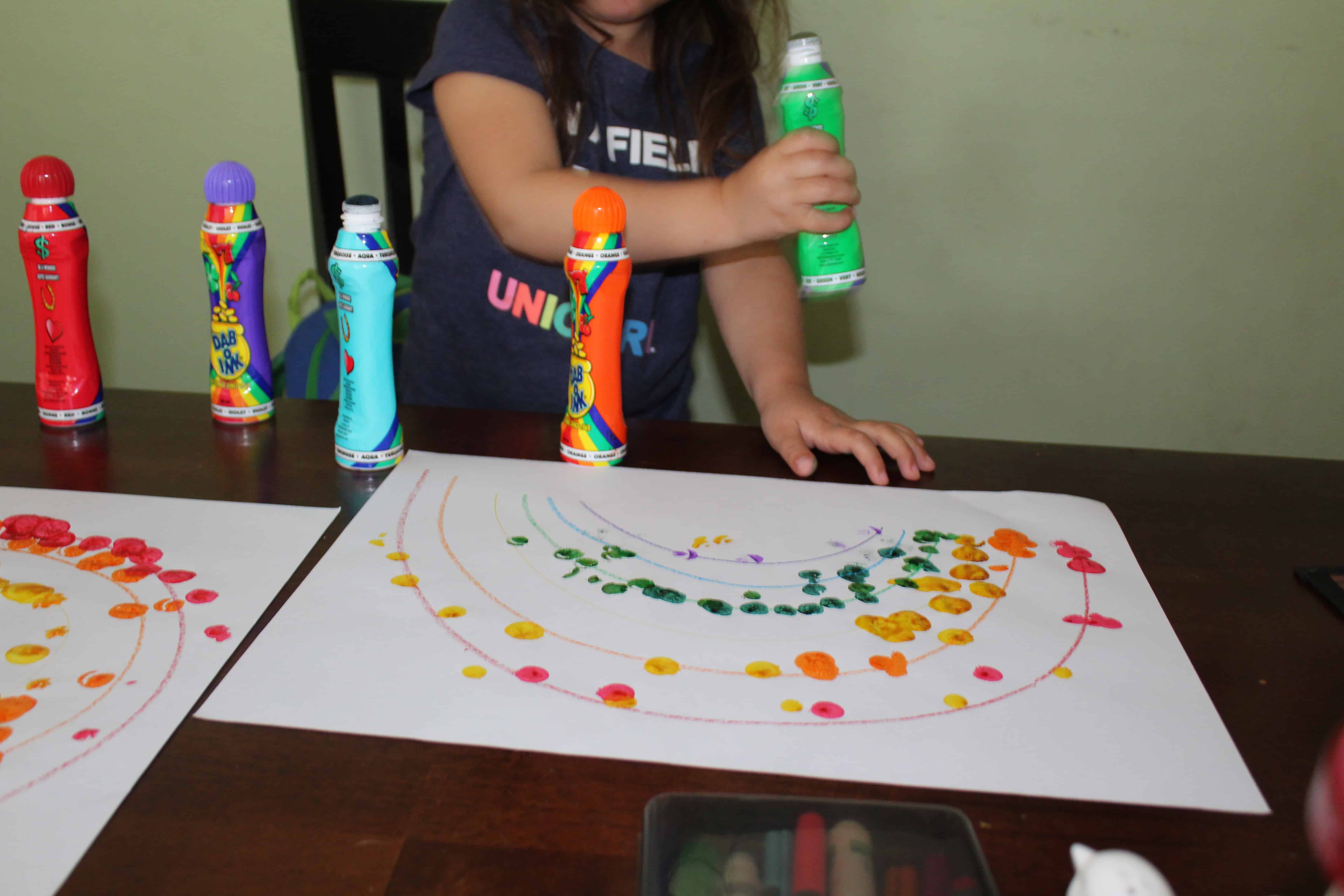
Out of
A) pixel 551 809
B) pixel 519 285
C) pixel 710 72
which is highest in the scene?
pixel 710 72

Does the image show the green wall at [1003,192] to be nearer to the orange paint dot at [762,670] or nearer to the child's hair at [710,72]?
the child's hair at [710,72]

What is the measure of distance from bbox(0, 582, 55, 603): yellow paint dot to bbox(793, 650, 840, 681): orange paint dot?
344 mm

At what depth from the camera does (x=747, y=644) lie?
431mm

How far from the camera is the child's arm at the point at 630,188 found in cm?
60

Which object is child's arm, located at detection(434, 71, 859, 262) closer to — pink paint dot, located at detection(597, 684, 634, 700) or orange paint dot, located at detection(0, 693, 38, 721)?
pink paint dot, located at detection(597, 684, 634, 700)

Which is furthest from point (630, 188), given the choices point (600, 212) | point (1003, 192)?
point (1003, 192)

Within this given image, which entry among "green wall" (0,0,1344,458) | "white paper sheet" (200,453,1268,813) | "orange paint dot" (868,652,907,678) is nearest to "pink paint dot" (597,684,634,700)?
"white paper sheet" (200,453,1268,813)

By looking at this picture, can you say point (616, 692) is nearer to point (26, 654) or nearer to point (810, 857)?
point (810, 857)

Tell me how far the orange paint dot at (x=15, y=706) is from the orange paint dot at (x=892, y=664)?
33 cm

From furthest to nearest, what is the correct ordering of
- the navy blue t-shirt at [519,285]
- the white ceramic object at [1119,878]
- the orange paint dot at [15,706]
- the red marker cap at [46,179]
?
the navy blue t-shirt at [519,285]
the red marker cap at [46,179]
the orange paint dot at [15,706]
the white ceramic object at [1119,878]

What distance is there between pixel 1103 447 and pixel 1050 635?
291 millimetres

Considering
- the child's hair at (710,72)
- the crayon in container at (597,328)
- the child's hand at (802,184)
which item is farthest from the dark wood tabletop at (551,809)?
the child's hair at (710,72)

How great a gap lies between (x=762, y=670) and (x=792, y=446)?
0.27 metres

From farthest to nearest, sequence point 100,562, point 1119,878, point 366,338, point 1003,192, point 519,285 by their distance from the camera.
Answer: point 1003,192
point 519,285
point 366,338
point 100,562
point 1119,878
